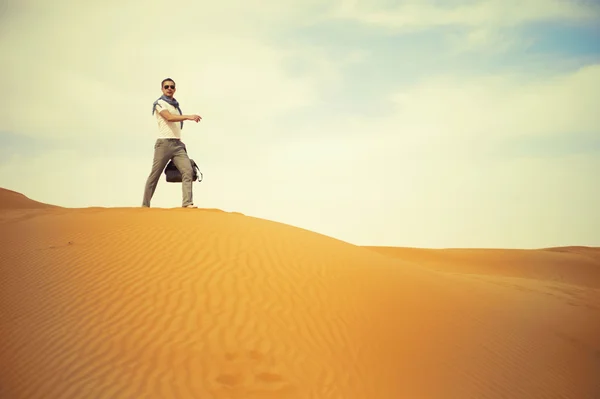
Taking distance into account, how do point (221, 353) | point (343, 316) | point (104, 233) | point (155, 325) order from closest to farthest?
point (221, 353)
point (155, 325)
point (343, 316)
point (104, 233)

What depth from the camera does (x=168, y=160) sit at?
31.5 feet

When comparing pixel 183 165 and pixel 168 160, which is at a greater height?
pixel 168 160

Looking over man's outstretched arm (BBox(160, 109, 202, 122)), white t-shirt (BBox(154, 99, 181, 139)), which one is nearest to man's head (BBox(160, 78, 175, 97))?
white t-shirt (BBox(154, 99, 181, 139))

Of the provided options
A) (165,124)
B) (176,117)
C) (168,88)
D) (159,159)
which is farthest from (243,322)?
(168,88)

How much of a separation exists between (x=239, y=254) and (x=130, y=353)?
9.58 ft

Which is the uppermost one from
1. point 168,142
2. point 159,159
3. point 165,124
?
point 165,124

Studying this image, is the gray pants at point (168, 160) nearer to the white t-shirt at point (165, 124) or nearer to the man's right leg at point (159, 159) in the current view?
the man's right leg at point (159, 159)

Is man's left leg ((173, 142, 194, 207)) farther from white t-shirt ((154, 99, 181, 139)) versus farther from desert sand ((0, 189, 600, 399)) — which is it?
desert sand ((0, 189, 600, 399))

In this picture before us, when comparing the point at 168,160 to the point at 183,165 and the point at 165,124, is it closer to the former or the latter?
the point at 183,165

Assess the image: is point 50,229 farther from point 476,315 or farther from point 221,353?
point 476,315

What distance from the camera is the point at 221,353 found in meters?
4.98

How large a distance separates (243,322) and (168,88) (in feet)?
19.0

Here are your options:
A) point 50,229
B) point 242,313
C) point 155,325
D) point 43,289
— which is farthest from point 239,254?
point 50,229

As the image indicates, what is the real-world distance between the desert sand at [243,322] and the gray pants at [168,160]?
2.07 ft
